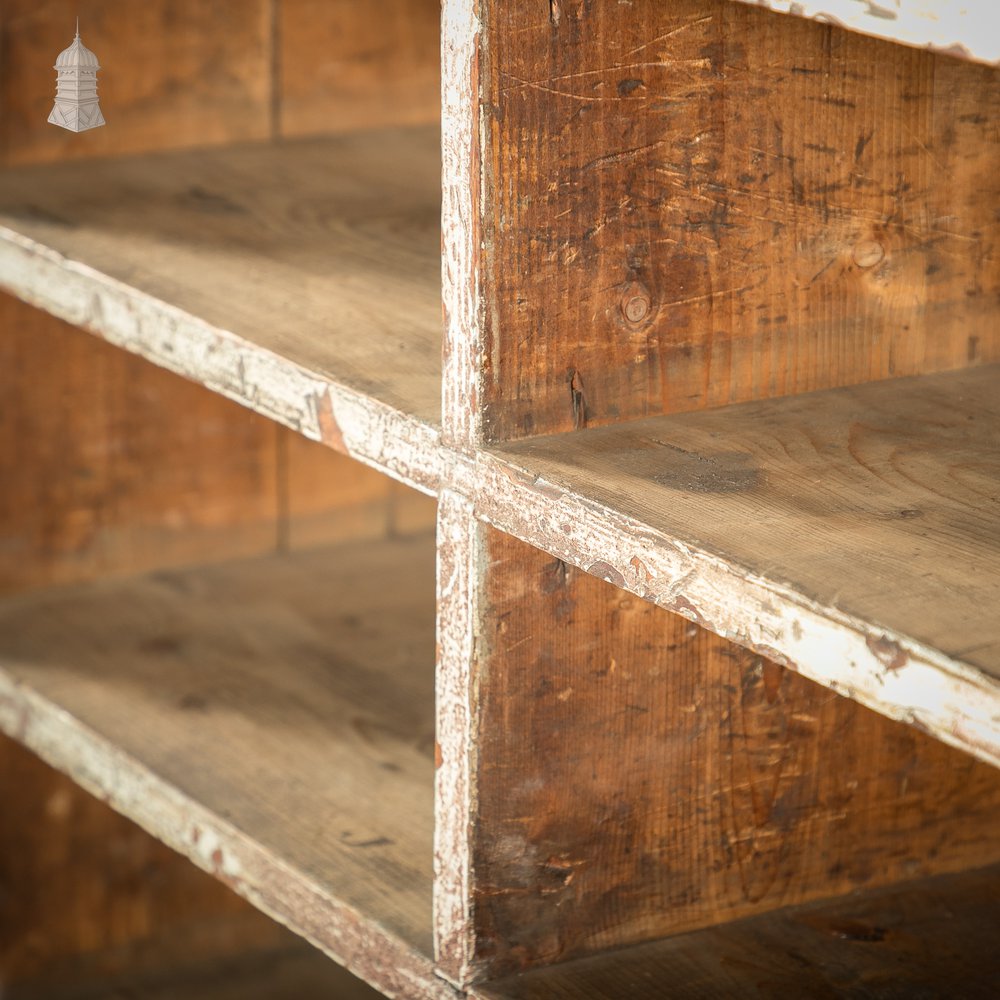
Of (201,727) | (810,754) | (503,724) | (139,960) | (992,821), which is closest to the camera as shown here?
(503,724)

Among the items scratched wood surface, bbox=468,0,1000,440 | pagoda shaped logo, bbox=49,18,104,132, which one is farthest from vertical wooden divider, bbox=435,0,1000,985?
pagoda shaped logo, bbox=49,18,104,132

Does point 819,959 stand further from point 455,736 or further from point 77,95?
point 77,95

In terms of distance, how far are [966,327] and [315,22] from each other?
91cm

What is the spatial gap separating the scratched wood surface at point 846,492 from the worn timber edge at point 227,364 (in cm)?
10

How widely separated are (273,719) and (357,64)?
713mm

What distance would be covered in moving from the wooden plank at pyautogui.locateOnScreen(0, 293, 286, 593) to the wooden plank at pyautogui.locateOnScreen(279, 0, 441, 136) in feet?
1.00

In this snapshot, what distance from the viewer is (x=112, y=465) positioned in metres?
1.84

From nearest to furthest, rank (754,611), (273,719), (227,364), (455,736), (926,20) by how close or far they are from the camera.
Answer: (926,20) → (754,611) → (455,736) → (227,364) → (273,719)

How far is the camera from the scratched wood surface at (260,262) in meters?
1.15

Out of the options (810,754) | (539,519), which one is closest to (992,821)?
(810,754)

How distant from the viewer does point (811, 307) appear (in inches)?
41.4

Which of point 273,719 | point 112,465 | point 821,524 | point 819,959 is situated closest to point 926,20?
point 821,524

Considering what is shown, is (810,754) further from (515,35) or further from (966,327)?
(515,35)

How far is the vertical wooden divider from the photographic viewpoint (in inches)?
37.3
